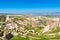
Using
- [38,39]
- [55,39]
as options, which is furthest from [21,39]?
[55,39]

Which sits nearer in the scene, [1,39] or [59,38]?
[1,39]

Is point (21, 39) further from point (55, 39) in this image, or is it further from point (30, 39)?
point (55, 39)

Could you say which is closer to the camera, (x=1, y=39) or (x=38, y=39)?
(x=1, y=39)

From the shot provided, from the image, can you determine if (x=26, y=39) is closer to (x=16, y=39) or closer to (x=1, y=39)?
(x=16, y=39)

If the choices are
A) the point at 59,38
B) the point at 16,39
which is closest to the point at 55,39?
the point at 59,38

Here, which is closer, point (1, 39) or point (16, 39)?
point (1, 39)

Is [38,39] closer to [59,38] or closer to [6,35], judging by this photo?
[59,38]

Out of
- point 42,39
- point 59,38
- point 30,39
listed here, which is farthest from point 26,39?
point 59,38
